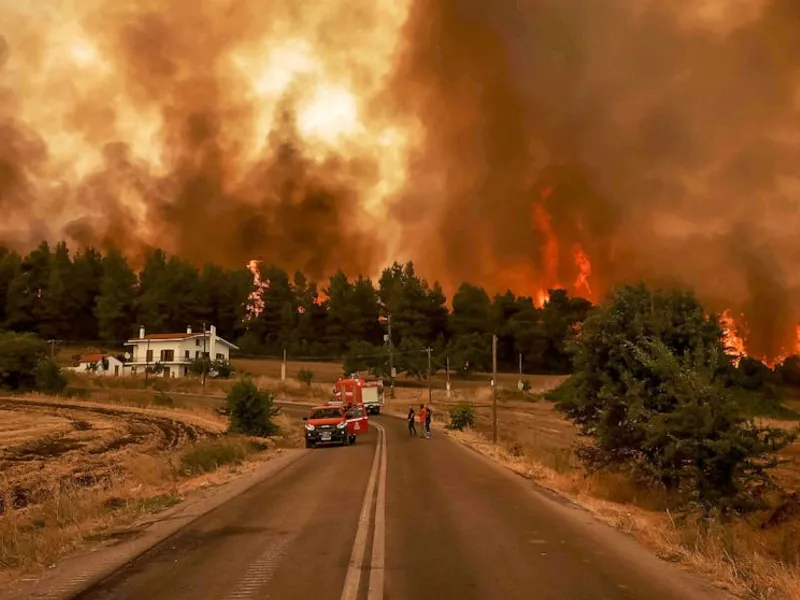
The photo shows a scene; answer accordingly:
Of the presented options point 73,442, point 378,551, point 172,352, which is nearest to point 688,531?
point 378,551

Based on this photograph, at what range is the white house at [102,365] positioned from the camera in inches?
3890

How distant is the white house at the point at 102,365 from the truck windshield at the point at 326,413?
74779 mm

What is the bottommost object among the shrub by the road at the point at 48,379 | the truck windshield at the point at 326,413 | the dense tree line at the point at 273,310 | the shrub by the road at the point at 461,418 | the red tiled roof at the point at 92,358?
the shrub by the road at the point at 461,418

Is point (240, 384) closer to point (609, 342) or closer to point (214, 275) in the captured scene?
point (609, 342)

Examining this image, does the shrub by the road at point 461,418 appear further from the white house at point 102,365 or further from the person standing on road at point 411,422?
the white house at point 102,365

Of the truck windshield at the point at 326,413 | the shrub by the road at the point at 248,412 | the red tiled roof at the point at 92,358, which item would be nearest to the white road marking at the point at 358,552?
the truck windshield at the point at 326,413

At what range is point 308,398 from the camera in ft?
262

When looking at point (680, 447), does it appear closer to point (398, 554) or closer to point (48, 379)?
point (398, 554)

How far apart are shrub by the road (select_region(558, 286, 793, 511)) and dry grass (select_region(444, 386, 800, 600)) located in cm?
71

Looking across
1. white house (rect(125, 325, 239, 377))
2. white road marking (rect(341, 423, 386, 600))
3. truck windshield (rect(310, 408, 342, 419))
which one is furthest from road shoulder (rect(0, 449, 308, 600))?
white house (rect(125, 325, 239, 377))

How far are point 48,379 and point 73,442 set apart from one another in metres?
40.8

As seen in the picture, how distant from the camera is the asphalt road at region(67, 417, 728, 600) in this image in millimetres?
6949

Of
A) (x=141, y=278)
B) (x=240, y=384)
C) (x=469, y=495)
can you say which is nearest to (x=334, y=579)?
(x=469, y=495)

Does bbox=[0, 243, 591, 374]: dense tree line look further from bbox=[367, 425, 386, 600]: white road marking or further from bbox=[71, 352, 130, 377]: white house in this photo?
bbox=[367, 425, 386, 600]: white road marking
